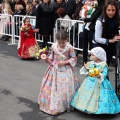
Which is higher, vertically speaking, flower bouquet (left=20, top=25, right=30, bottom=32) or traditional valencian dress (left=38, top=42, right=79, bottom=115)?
flower bouquet (left=20, top=25, right=30, bottom=32)

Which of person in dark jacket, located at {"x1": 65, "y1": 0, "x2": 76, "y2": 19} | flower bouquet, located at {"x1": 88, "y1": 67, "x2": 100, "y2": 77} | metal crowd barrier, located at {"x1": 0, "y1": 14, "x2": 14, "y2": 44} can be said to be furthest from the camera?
metal crowd barrier, located at {"x1": 0, "y1": 14, "x2": 14, "y2": 44}

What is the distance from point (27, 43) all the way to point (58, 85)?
429cm

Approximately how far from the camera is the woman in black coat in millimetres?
9379

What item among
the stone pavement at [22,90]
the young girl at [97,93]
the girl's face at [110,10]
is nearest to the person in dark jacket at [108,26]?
the girl's face at [110,10]

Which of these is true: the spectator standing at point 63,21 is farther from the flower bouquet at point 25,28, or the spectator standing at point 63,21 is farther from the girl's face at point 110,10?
the girl's face at point 110,10

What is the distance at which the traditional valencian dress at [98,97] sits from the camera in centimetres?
470

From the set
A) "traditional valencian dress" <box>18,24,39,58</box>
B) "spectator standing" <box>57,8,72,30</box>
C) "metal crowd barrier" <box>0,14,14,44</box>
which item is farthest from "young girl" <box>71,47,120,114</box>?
"metal crowd barrier" <box>0,14,14,44</box>

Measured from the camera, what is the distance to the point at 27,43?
29.9 ft

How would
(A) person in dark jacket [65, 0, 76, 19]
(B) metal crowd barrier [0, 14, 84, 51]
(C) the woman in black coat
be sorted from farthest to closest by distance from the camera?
(A) person in dark jacket [65, 0, 76, 19] < (C) the woman in black coat < (B) metal crowd barrier [0, 14, 84, 51]

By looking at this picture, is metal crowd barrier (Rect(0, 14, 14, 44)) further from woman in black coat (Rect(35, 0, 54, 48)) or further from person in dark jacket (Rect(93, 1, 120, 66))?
person in dark jacket (Rect(93, 1, 120, 66))

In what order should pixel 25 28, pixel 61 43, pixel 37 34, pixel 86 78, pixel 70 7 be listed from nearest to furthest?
pixel 86 78 < pixel 61 43 < pixel 25 28 < pixel 70 7 < pixel 37 34

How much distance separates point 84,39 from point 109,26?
2.25 m

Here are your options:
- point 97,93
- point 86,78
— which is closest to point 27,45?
point 86,78

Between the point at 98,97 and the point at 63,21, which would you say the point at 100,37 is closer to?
the point at 98,97
